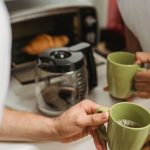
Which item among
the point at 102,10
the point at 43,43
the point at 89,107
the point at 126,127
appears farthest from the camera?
the point at 102,10

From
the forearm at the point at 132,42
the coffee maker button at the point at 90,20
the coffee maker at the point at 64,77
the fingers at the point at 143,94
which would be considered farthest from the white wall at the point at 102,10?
the fingers at the point at 143,94

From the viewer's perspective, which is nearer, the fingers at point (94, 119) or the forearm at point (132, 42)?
the fingers at point (94, 119)

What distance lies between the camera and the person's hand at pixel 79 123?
55 centimetres

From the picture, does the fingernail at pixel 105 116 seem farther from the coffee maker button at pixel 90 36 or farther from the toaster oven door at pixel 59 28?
the coffee maker button at pixel 90 36

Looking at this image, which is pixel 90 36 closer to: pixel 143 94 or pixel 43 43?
pixel 43 43

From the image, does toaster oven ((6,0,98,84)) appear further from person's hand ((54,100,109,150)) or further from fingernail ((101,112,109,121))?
fingernail ((101,112,109,121))

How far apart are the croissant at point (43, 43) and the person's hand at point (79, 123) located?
36 cm

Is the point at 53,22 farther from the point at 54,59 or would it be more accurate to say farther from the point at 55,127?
the point at 55,127

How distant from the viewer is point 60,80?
794 mm

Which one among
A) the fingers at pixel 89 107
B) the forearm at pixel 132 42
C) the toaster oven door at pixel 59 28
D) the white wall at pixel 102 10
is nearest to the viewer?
the fingers at pixel 89 107

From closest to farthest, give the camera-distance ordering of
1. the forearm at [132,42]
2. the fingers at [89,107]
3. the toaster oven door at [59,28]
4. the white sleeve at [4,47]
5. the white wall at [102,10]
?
the white sleeve at [4,47] → the fingers at [89,107] → the forearm at [132,42] → the toaster oven door at [59,28] → the white wall at [102,10]

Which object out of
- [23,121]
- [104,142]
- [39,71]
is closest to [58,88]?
[39,71]

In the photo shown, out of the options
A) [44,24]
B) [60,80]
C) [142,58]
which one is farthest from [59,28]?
[142,58]

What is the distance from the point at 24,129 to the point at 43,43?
0.38 metres
